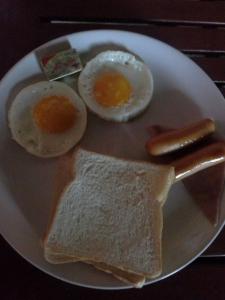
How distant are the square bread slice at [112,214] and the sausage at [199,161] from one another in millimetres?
26

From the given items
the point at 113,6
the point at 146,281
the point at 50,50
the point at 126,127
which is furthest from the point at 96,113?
the point at 146,281

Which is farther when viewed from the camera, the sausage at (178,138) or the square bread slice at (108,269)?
the sausage at (178,138)

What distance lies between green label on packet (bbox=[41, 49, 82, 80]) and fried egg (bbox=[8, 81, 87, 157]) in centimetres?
3

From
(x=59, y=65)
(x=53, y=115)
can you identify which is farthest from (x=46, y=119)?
(x=59, y=65)

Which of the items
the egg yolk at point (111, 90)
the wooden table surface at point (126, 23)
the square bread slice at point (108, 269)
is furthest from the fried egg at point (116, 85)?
the square bread slice at point (108, 269)

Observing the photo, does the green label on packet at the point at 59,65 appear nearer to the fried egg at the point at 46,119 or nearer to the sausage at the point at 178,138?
the fried egg at the point at 46,119

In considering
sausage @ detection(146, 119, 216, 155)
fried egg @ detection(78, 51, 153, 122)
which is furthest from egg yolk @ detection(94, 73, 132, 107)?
sausage @ detection(146, 119, 216, 155)

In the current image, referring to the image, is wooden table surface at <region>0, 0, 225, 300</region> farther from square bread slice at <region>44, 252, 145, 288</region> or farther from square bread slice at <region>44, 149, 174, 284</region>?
square bread slice at <region>44, 252, 145, 288</region>

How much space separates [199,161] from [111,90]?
0.28 m

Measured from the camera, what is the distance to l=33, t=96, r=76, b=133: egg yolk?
1128 mm

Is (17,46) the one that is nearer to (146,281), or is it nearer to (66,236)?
(66,236)

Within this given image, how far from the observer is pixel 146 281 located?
3.23ft

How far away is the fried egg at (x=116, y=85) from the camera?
3.82 ft

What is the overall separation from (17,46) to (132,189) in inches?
18.4
